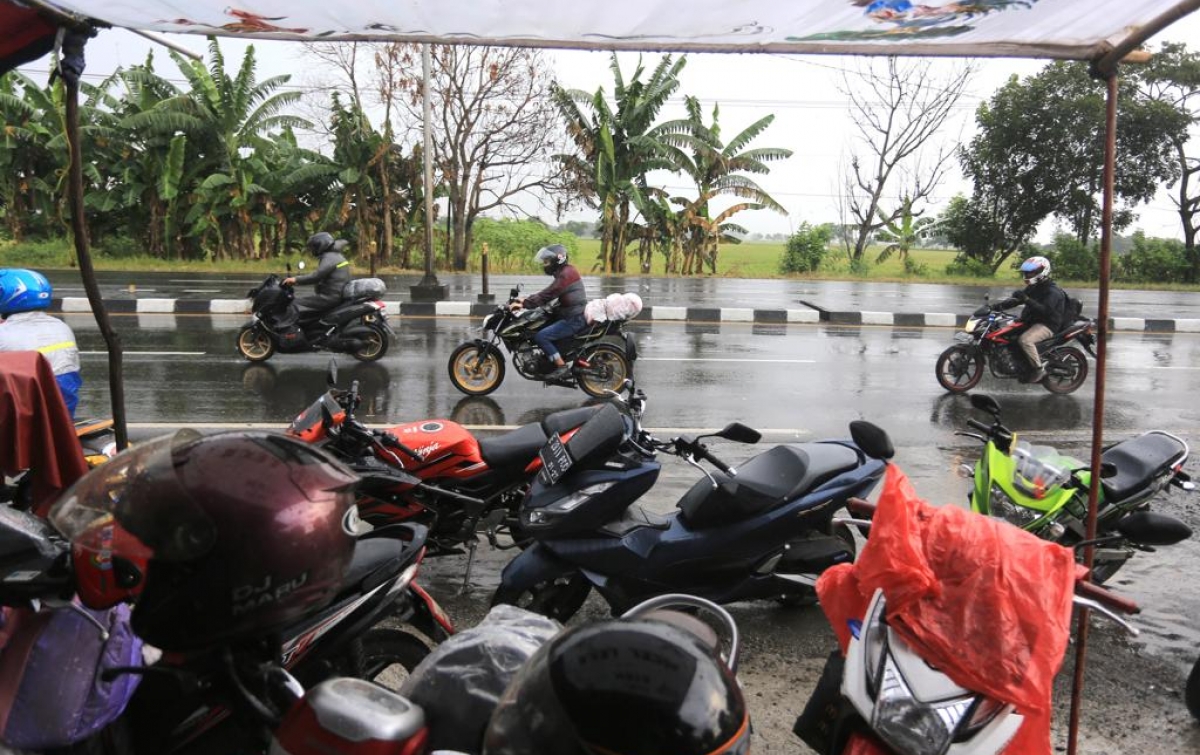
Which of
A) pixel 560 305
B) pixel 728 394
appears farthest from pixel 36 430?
pixel 728 394

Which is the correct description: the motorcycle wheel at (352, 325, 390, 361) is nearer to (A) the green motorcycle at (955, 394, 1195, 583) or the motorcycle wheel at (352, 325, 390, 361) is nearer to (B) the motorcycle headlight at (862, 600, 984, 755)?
(A) the green motorcycle at (955, 394, 1195, 583)

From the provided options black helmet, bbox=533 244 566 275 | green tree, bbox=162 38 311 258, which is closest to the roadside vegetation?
green tree, bbox=162 38 311 258

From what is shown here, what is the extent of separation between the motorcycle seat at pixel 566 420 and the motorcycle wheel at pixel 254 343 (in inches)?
251

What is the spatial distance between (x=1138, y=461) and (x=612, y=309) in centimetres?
497

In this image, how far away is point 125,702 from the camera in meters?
2.06

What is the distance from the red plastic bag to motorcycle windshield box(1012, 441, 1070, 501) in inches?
79.0

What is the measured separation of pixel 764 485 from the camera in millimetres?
3395

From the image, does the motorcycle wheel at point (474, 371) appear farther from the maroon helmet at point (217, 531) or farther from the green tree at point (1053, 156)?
the green tree at point (1053, 156)

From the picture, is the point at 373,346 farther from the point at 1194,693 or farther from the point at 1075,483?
the point at 1194,693

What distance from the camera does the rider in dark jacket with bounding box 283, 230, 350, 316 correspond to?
30.4 ft

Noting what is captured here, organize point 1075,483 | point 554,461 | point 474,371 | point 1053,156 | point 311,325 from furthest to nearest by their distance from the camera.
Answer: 1. point 1053,156
2. point 311,325
3. point 474,371
4. point 1075,483
5. point 554,461

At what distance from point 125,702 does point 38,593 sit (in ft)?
1.12

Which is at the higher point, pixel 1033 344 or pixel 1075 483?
pixel 1033 344

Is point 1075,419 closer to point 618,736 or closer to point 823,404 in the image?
point 823,404
